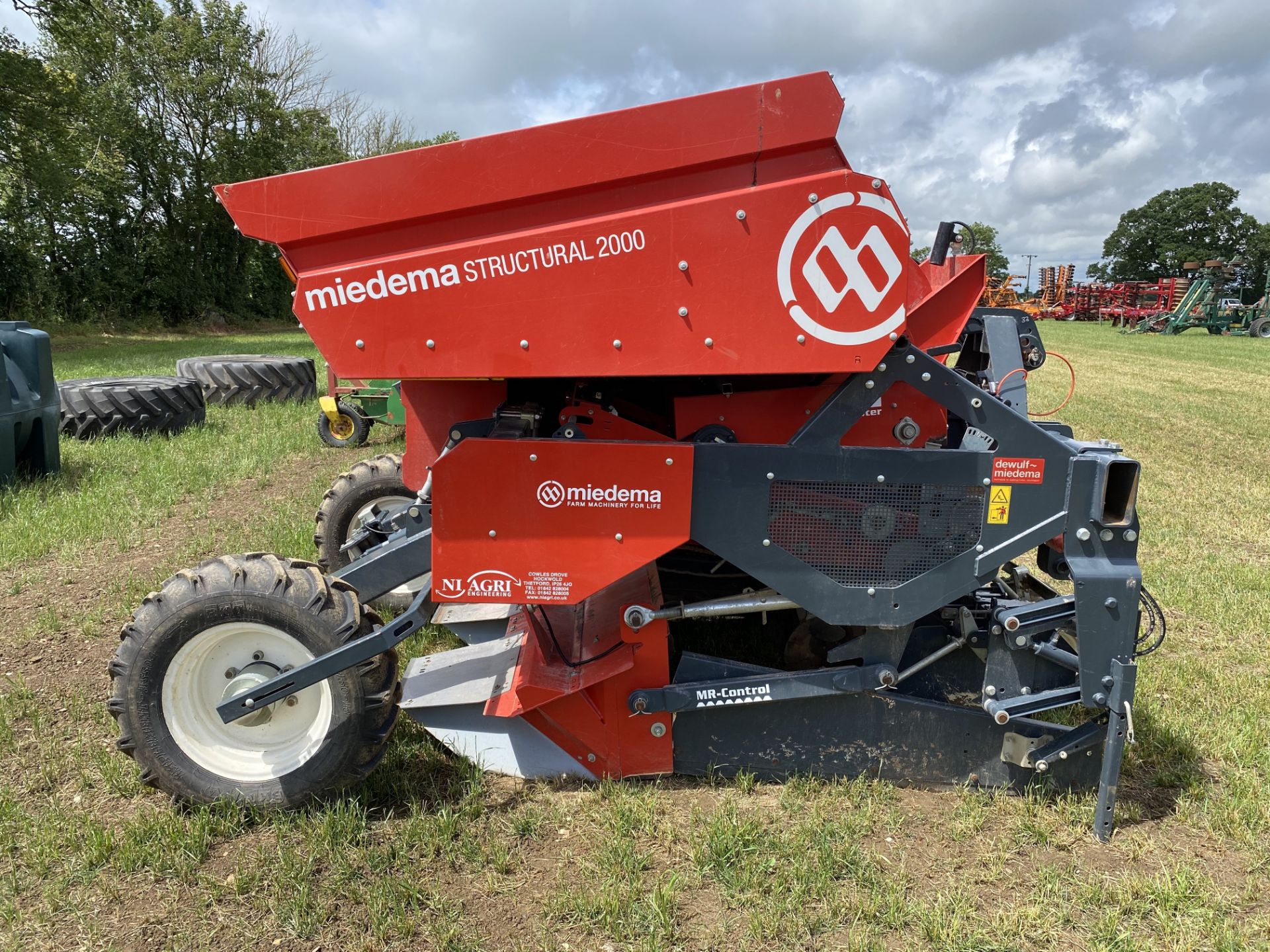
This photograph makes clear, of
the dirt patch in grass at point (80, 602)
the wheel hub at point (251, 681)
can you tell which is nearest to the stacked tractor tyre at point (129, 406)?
the dirt patch in grass at point (80, 602)

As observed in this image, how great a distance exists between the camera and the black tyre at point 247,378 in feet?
35.4

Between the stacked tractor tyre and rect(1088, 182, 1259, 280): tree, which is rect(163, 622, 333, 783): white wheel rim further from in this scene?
rect(1088, 182, 1259, 280): tree

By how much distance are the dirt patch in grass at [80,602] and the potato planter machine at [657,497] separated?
1572 millimetres

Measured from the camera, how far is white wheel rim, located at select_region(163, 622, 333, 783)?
280cm

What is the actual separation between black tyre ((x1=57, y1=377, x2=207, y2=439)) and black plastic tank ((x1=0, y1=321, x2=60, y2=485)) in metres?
1.44

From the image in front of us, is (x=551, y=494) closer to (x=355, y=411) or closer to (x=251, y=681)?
(x=251, y=681)

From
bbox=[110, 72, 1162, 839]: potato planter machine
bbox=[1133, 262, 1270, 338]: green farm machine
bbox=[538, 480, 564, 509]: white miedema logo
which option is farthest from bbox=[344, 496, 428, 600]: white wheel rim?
bbox=[1133, 262, 1270, 338]: green farm machine

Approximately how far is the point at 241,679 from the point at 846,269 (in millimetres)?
2398

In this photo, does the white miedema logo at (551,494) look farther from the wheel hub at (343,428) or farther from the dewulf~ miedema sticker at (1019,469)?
the wheel hub at (343,428)

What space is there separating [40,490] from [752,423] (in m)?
5.95

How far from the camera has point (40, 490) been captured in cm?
632

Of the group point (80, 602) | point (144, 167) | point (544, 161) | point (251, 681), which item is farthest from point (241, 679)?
point (144, 167)

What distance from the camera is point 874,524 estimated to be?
2.83m

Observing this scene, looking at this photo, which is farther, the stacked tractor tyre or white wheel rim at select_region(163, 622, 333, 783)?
the stacked tractor tyre
